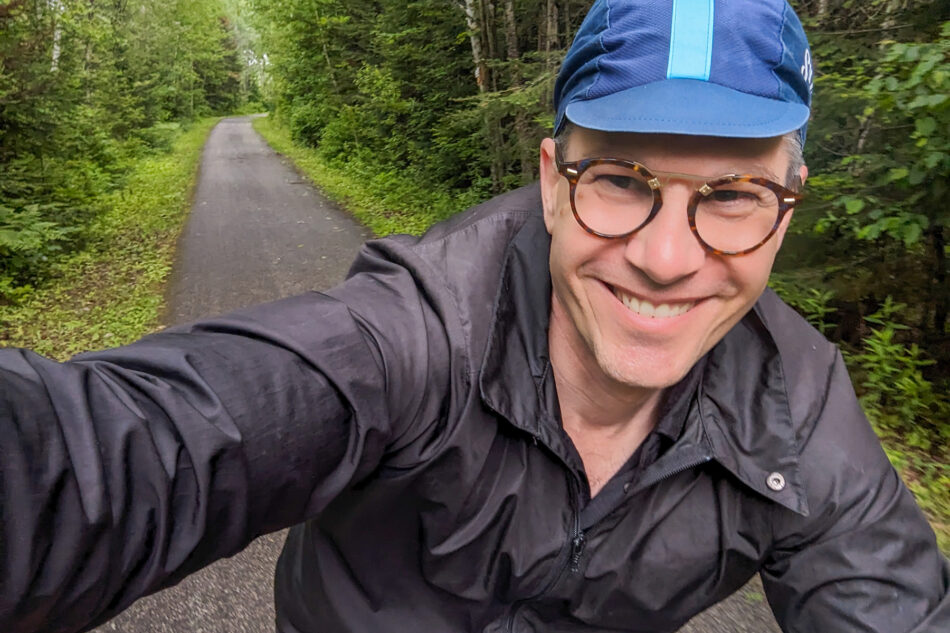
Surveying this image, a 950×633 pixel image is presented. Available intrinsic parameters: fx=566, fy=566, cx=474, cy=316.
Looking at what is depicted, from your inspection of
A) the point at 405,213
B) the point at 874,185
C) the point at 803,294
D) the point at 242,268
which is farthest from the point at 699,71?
the point at 405,213

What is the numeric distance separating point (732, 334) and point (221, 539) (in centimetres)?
118

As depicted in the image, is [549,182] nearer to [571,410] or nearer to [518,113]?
[571,410]

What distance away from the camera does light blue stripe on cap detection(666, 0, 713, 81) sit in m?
1.04

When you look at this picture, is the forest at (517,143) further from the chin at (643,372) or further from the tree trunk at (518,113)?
the chin at (643,372)

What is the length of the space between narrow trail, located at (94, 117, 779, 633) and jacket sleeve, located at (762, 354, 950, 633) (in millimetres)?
1404

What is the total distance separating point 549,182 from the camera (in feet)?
4.33

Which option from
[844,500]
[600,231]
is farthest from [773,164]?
[844,500]

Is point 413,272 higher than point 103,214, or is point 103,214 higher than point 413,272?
point 413,272

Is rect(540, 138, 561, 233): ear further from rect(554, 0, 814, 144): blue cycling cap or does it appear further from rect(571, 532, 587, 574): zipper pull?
rect(571, 532, 587, 574): zipper pull

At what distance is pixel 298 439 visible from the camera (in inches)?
38.8

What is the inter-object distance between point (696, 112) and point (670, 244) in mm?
244

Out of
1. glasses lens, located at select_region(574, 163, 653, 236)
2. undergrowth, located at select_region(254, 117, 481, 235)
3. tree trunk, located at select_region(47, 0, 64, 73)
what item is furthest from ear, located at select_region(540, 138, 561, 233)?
tree trunk, located at select_region(47, 0, 64, 73)

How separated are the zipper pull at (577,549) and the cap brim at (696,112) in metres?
0.86

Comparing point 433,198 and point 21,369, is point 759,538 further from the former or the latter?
point 433,198
